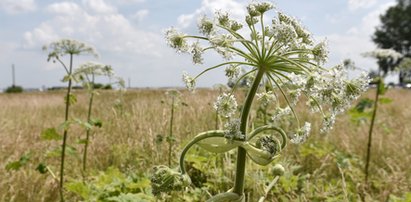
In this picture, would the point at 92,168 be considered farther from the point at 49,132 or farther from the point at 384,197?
the point at 384,197

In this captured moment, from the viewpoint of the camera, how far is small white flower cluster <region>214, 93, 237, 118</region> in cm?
168

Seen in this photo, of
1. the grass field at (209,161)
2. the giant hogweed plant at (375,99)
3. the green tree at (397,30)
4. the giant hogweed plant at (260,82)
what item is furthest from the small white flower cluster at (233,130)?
the green tree at (397,30)

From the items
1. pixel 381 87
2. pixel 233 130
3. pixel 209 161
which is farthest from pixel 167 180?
pixel 381 87

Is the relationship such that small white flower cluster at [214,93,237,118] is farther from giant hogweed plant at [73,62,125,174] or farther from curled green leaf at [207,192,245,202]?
giant hogweed plant at [73,62,125,174]

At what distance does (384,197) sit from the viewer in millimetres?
4199

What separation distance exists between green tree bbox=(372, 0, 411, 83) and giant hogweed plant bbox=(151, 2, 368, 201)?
6729 centimetres

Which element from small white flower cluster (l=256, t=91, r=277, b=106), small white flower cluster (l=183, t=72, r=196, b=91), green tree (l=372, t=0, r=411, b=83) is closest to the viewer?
small white flower cluster (l=183, t=72, r=196, b=91)

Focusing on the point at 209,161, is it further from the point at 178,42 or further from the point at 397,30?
the point at 397,30

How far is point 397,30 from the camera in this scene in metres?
65.1

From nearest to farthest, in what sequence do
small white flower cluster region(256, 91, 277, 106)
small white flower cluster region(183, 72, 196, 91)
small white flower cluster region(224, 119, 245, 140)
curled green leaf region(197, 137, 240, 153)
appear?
small white flower cluster region(224, 119, 245, 140)
curled green leaf region(197, 137, 240, 153)
small white flower cluster region(183, 72, 196, 91)
small white flower cluster region(256, 91, 277, 106)

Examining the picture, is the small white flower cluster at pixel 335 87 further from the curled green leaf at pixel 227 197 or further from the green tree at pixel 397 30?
the green tree at pixel 397 30

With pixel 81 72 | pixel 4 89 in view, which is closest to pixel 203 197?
pixel 81 72

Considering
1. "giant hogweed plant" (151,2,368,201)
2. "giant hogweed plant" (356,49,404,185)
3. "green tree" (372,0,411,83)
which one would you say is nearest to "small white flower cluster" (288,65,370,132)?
"giant hogweed plant" (151,2,368,201)

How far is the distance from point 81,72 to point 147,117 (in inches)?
102
